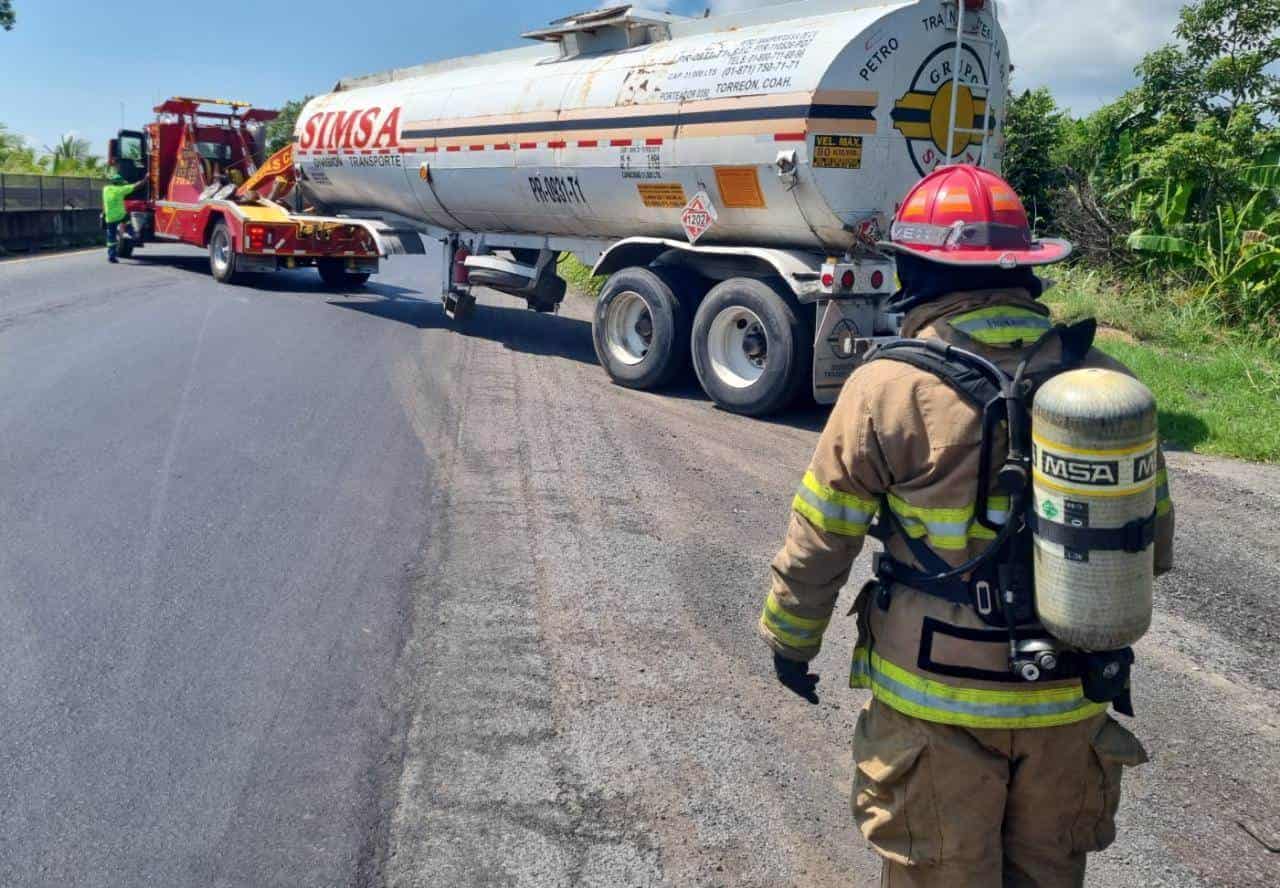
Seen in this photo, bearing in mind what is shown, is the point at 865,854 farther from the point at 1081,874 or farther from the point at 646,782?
the point at 1081,874

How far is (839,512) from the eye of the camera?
2.60 m

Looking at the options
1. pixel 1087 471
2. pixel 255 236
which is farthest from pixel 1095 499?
pixel 255 236

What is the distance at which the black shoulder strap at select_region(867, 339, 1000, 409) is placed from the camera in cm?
247

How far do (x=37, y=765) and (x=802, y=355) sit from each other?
6773 mm

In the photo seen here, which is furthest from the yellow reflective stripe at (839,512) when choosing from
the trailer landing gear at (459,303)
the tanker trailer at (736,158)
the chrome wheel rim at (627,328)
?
the trailer landing gear at (459,303)

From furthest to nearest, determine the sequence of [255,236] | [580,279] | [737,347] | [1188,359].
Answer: [580,279], [255,236], [1188,359], [737,347]

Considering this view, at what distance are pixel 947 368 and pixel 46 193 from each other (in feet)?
89.6

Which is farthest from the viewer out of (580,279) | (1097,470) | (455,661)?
(580,279)

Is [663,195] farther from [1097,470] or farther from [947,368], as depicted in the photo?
[1097,470]

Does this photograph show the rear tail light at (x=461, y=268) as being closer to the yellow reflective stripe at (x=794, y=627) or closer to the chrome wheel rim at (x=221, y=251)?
the chrome wheel rim at (x=221, y=251)

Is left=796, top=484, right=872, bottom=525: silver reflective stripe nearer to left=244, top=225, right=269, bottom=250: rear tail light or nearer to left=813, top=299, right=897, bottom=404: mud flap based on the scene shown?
left=813, top=299, right=897, bottom=404: mud flap

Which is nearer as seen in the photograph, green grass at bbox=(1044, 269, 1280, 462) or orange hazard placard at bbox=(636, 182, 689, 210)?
green grass at bbox=(1044, 269, 1280, 462)

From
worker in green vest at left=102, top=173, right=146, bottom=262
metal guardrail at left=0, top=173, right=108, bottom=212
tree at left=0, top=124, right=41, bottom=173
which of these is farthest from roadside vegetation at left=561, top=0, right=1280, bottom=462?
tree at left=0, top=124, right=41, bottom=173

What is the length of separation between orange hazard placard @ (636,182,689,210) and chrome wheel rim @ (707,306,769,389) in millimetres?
1127
